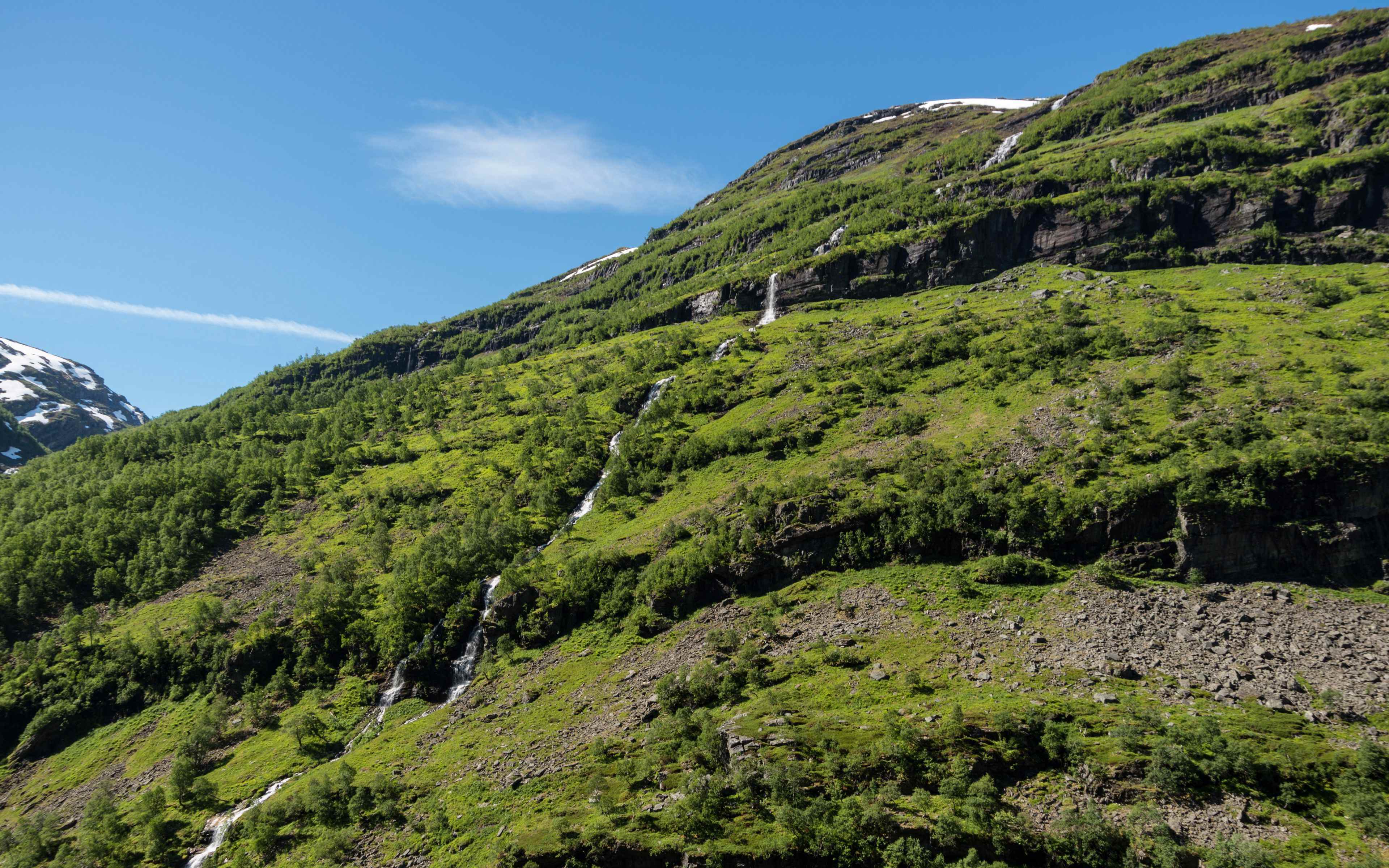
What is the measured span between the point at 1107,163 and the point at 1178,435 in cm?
13643

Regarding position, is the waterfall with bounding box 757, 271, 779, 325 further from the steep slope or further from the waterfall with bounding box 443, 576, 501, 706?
the waterfall with bounding box 443, 576, 501, 706

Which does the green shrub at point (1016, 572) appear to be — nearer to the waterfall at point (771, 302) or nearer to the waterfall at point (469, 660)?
the waterfall at point (469, 660)

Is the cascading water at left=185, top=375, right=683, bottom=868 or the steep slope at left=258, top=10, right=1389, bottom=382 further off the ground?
the steep slope at left=258, top=10, right=1389, bottom=382

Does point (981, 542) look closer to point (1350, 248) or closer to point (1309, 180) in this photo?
point (1350, 248)

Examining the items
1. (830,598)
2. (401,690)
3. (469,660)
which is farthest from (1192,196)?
(401,690)

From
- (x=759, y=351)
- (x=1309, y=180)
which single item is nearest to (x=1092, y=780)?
(x=759, y=351)

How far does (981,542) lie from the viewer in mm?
68125

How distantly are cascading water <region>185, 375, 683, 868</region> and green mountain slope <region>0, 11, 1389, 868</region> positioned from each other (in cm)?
64

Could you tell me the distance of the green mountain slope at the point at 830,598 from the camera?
39.6 m

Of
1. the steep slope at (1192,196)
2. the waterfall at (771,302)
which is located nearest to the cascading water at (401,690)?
the waterfall at (771,302)

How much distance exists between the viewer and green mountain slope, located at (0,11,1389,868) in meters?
39.6

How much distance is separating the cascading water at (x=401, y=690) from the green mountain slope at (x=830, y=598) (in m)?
0.64

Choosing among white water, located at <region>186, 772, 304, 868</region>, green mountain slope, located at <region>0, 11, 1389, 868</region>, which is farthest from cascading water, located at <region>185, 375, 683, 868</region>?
green mountain slope, located at <region>0, 11, 1389, 868</region>

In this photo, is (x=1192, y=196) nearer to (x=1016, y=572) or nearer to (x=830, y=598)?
(x=1016, y=572)
